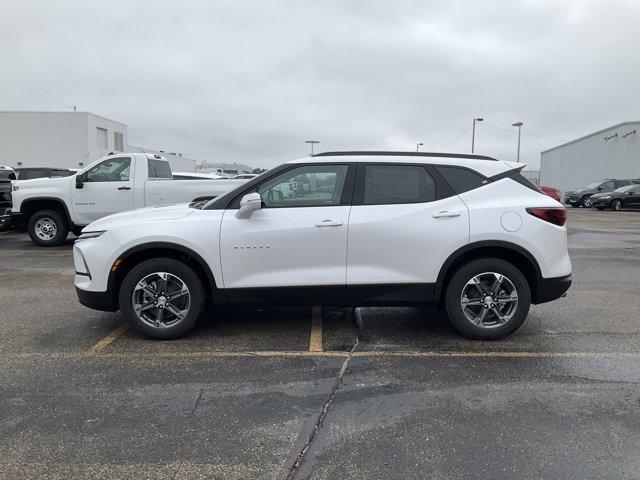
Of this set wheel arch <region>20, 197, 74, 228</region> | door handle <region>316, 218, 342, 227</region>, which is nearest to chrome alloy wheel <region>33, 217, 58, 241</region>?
wheel arch <region>20, 197, 74, 228</region>

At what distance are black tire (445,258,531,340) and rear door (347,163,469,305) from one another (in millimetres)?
216

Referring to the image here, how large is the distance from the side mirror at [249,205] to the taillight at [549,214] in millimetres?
2476

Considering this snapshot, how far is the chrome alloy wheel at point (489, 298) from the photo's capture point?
15.5ft

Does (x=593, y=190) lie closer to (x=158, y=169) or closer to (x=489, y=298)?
(x=158, y=169)

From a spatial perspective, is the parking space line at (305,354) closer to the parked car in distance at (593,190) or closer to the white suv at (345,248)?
the white suv at (345,248)

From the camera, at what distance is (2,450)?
2979 mm

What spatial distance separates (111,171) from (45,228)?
80.6 inches

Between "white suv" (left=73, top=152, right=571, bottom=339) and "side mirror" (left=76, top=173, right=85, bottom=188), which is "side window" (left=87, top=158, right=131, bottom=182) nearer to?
"side mirror" (left=76, top=173, right=85, bottom=188)

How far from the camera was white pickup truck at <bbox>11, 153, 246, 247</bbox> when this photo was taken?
10656mm

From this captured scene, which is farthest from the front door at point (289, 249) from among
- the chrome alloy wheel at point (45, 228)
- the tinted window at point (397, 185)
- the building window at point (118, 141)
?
the building window at point (118, 141)

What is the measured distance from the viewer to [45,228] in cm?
1123

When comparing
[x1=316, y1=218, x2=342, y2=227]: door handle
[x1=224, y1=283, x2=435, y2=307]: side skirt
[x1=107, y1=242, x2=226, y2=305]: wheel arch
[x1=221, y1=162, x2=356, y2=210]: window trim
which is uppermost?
[x1=221, y1=162, x2=356, y2=210]: window trim

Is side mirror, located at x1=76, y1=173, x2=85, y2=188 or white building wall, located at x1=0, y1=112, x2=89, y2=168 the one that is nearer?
side mirror, located at x1=76, y1=173, x2=85, y2=188

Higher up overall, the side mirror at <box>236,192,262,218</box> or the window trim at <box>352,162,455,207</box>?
the window trim at <box>352,162,455,207</box>
